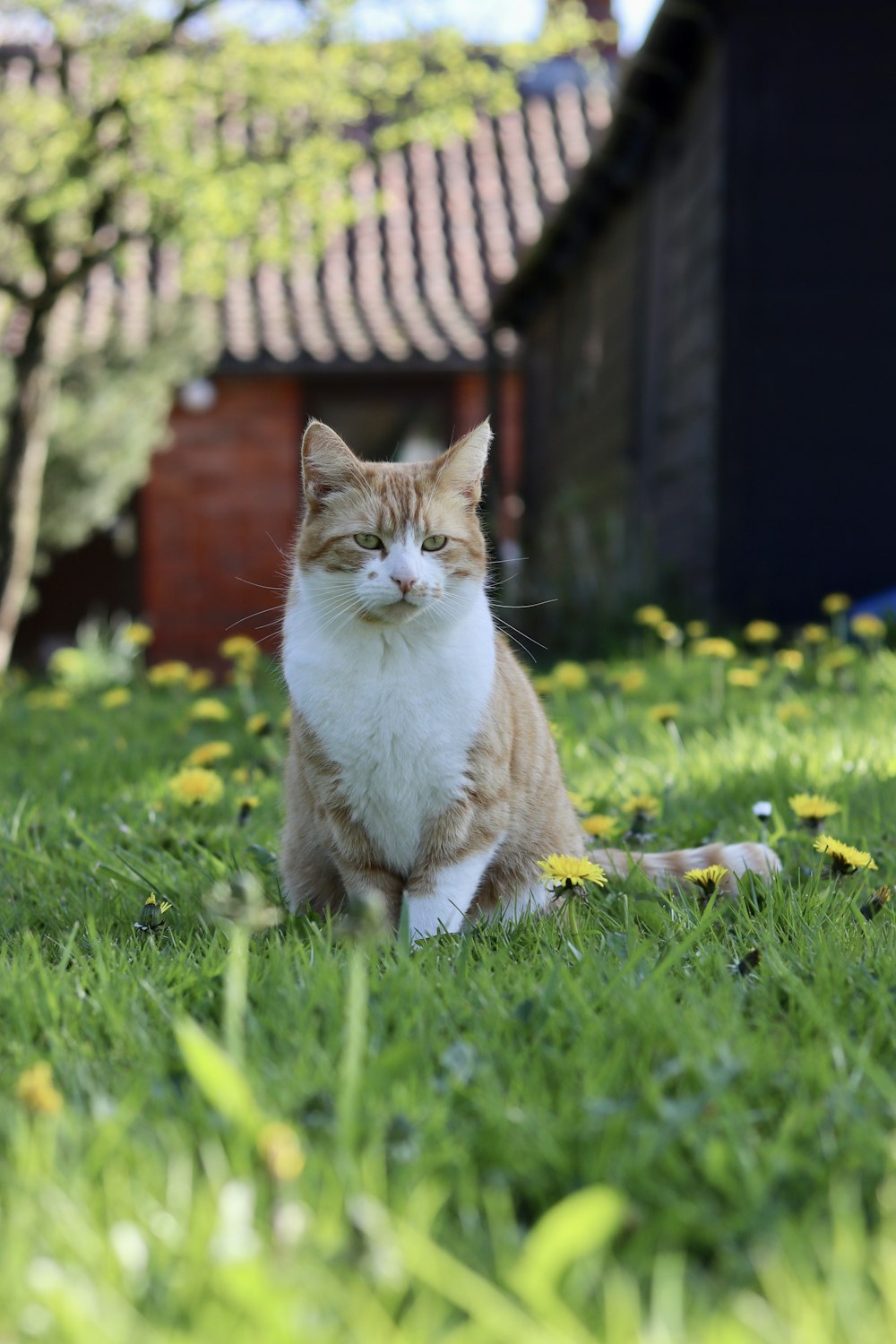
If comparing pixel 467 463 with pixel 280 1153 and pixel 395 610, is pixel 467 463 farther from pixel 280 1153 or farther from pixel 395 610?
pixel 280 1153

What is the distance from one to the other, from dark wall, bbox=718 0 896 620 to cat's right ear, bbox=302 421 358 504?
491 cm

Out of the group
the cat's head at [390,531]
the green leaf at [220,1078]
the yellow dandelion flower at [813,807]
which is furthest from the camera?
the yellow dandelion flower at [813,807]

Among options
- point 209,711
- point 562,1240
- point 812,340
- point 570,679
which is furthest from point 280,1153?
point 812,340

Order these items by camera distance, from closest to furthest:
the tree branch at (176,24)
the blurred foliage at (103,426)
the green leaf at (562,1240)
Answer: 1. the green leaf at (562,1240)
2. the tree branch at (176,24)
3. the blurred foliage at (103,426)

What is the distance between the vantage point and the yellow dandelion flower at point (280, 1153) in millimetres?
1189

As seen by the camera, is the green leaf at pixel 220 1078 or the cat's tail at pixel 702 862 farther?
the cat's tail at pixel 702 862

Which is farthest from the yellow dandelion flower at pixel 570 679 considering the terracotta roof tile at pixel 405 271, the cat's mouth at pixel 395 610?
the terracotta roof tile at pixel 405 271

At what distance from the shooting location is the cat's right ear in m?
2.63

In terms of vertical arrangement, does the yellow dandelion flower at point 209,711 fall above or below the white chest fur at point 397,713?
below

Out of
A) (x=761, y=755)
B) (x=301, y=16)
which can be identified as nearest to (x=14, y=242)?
(x=301, y=16)

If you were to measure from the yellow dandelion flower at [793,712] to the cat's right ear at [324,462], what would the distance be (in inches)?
78.5

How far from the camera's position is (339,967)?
198 cm

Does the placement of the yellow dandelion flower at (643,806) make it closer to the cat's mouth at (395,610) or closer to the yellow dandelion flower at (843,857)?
the yellow dandelion flower at (843,857)

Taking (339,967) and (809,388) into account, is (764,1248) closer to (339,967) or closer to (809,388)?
(339,967)
